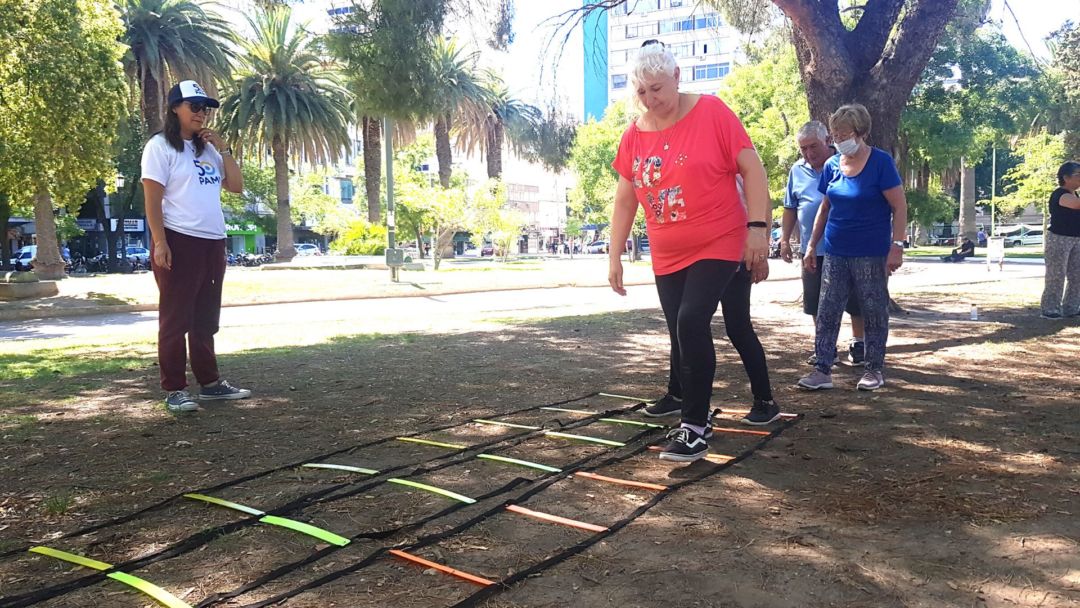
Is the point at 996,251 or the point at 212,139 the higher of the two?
the point at 212,139

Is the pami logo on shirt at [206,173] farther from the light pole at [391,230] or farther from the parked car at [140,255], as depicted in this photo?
the parked car at [140,255]

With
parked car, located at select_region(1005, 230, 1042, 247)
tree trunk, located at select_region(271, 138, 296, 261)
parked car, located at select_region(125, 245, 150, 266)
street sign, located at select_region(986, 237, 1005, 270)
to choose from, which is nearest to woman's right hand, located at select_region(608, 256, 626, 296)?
street sign, located at select_region(986, 237, 1005, 270)

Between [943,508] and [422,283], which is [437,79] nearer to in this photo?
[943,508]

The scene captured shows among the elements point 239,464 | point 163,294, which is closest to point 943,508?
point 239,464

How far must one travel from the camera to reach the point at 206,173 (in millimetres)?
4785

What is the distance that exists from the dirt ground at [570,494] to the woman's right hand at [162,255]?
0.85 meters

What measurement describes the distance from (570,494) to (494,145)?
143 feet

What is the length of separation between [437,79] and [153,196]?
17.7 feet

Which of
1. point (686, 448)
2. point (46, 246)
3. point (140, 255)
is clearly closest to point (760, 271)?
point (686, 448)

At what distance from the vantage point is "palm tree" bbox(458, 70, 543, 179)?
43.9 m

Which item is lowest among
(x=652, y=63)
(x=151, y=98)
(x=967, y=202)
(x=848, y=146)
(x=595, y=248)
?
(x=595, y=248)

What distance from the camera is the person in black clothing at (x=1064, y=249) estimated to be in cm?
809

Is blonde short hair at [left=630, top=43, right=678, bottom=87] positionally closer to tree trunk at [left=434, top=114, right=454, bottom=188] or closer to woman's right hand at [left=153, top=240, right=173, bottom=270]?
woman's right hand at [left=153, top=240, right=173, bottom=270]

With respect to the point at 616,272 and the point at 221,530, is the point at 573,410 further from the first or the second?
the point at 221,530
